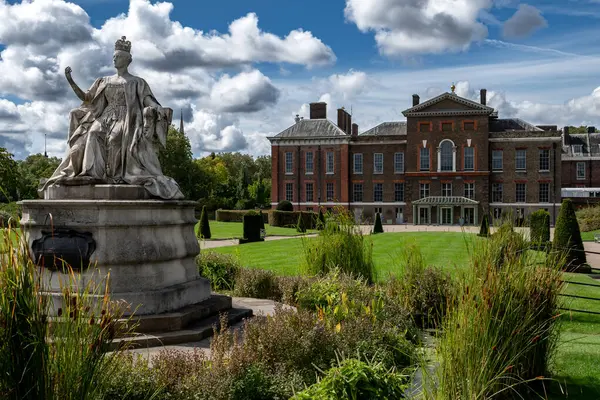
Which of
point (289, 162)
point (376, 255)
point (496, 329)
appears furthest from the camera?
point (289, 162)

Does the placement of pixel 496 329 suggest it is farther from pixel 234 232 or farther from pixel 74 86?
pixel 234 232

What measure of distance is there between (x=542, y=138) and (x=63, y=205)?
50.7 meters

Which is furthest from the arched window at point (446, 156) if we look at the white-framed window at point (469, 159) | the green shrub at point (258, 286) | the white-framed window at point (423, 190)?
the green shrub at point (258, 286)

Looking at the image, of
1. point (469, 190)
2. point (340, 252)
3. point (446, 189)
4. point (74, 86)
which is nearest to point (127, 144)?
point (74, 86)

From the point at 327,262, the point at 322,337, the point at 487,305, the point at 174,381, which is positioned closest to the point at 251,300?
the point at 327,262

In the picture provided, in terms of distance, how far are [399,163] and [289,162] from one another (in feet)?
36.2

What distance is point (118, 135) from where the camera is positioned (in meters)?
7.95

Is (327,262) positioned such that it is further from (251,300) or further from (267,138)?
(267,138)

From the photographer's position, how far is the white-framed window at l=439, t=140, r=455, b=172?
5191 cm

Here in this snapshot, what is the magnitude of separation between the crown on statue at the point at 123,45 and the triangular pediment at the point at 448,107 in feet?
149

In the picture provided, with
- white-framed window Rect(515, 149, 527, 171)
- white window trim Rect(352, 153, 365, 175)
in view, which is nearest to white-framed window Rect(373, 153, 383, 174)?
white window trim Rect(352, 153, 365, 175)

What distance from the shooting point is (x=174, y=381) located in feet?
15.6

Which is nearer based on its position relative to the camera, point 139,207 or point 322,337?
point 322,337

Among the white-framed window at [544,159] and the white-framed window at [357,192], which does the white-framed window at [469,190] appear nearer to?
the white-framed window at [544,159]
